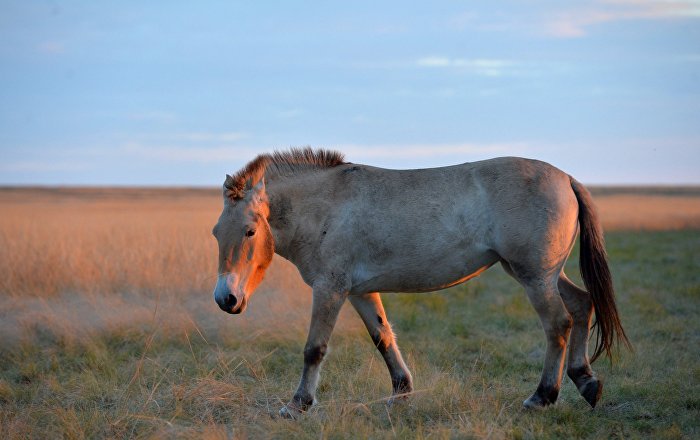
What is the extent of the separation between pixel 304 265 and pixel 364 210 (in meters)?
0.65

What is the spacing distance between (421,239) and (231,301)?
58.9 inches

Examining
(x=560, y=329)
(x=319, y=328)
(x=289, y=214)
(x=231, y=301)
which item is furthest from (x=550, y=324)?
(x=231, y=301)

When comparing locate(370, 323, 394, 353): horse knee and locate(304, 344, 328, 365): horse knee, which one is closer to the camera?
locate(304, 344, 328, 365): horse knee

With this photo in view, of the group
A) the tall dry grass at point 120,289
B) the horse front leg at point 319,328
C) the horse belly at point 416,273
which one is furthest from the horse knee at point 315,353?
the tall dry grass at point 120,289

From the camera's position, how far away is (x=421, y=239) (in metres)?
5.05

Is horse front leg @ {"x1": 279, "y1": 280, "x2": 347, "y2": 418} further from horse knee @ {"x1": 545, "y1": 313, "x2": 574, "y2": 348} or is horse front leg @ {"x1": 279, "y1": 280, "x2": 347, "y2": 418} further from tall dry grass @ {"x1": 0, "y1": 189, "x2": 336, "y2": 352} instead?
tall dry grass @ {"x1": 0, "y1": 189, "x2": 336, "y2": 352}

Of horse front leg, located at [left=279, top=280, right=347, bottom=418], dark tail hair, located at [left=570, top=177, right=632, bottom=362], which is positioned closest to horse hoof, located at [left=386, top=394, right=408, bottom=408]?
horse front leg, located at [left=279, top=280, right=347, bottom=418]

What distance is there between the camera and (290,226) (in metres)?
5.30

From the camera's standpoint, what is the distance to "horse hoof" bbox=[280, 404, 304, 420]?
4.87 m

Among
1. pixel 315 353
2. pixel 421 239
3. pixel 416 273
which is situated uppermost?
pixel 421 239

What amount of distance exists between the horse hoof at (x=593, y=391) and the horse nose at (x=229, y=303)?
2781 mm

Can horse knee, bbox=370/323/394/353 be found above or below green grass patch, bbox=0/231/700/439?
above

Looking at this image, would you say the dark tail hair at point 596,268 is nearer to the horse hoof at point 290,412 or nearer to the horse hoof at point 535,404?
the horse hoof at point 535,404

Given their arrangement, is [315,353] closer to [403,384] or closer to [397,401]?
[397,401]
